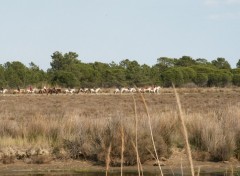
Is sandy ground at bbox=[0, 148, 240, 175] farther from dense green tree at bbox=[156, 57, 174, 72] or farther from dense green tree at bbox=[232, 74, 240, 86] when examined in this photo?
dense green tree at bbox=[156, 57, 174, 72]

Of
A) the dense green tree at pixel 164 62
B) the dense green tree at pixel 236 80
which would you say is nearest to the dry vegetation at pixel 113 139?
the dense green tree at pixel 236 80

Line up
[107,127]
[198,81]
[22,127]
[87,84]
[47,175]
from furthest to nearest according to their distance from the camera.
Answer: [198,81] < [87,84] < [22,127] < [107,127] < [47,175]

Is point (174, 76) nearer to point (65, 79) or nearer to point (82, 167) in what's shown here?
point (65, 79)

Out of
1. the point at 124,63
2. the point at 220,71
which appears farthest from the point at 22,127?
the point at 124,63

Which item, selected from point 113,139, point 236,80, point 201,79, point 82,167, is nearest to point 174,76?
point 201,79

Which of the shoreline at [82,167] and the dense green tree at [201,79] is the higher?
the dense green tree at [201,79]

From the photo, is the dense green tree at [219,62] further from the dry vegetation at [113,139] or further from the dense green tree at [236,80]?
the dry vegetation at [113,139]

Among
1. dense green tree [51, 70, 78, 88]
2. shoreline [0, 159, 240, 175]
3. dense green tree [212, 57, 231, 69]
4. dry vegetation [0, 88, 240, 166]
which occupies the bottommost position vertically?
shoreline [0, 159, 240, 175]

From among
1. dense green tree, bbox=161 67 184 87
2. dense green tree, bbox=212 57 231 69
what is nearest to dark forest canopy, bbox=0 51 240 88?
dense green tree, bbox=161 67 184 87

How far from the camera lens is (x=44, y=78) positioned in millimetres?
110000

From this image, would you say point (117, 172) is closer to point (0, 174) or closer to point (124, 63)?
point (0, 174)

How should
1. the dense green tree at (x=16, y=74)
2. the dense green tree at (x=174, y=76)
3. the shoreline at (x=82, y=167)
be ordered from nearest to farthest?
the shoreline at (x=82, y=167)
the dense green tree at (x=16, y=74)
the dense green tree at (x=174, y=76)

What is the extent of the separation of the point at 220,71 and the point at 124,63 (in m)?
21.6

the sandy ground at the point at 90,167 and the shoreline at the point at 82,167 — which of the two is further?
the sandy ground at the point at 90,167
